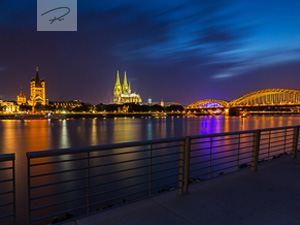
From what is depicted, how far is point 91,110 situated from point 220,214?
648 feet

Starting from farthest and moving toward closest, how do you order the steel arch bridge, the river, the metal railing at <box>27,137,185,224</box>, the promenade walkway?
1. the steel arch bridge
2. the river
3. the metal railing at <box>27,137,185,224</box>
4. the promenade walkway

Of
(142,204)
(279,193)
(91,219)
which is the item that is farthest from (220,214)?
(91,219)

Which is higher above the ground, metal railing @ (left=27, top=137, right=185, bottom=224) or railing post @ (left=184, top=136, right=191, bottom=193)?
railing post @ (left=184, top=136, right=191, bottom=193)

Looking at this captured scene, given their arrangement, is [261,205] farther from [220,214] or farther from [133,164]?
[133,164]

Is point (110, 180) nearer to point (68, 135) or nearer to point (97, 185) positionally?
point (97, 185)

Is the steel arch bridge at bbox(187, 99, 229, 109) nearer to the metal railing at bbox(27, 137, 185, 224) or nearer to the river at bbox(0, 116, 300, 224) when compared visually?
the river at bbox(0, 116, 300, 224)

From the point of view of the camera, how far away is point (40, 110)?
176 metres

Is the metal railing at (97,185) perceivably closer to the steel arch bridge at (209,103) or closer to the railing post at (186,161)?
the railing post at (186,161)

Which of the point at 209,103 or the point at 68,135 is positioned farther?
the point at 209,103

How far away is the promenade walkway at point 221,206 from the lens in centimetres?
367

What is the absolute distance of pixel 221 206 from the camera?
165 inches

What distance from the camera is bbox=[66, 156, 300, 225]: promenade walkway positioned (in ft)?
12.0

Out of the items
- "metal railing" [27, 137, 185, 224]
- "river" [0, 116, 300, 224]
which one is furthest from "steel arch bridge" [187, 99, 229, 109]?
"metal railing" [27, 137, 185, 224]

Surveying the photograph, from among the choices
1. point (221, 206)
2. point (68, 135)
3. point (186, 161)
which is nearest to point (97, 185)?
point (186, 161)
